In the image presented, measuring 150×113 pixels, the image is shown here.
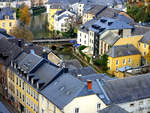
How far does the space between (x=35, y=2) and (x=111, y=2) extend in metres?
36.6

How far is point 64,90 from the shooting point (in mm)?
34594

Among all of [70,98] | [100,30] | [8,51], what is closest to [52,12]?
[100,30]

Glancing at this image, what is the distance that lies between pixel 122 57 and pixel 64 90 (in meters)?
25.1

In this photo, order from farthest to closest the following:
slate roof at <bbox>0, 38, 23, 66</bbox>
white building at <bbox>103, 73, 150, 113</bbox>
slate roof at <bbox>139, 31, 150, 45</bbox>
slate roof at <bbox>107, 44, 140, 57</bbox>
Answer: slate roof at <bbox>139, 31, 150, 45</bbox> → slate roof at <bbox>107, 44, 140, 57</bbox> → slate roof at <bbox>0, 38, 23, 66</bbox> → white building at <bbox>103, 73, 150, 113</bbox>

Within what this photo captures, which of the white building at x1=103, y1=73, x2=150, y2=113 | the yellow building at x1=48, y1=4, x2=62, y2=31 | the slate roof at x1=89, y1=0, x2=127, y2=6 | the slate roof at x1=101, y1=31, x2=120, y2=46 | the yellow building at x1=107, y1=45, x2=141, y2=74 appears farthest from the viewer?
the slate roof at x1=89, y1=0, x2=127, y2=6

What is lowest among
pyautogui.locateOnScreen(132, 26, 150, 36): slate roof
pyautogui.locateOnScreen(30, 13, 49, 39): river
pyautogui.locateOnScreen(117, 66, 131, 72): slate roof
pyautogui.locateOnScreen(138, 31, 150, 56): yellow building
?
pyautogui.locateOnScreen(30, 13, 49, 39): river

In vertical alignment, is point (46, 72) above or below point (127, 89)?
above

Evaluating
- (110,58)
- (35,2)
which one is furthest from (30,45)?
(35,2)

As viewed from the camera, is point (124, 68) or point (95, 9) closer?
point (124, 68)

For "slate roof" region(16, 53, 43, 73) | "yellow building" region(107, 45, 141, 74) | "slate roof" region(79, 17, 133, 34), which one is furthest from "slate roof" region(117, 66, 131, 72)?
"slate roof" region(16, 53, 43, 73)

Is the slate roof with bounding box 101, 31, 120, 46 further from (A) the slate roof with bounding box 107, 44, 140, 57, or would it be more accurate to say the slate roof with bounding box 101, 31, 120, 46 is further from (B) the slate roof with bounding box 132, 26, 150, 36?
(B) the slate roof with bounding box 132, 26, 150, 36

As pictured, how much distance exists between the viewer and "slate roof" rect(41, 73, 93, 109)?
33.2 m

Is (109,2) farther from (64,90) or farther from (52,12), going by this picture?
(64,90)

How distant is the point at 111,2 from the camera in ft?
358
